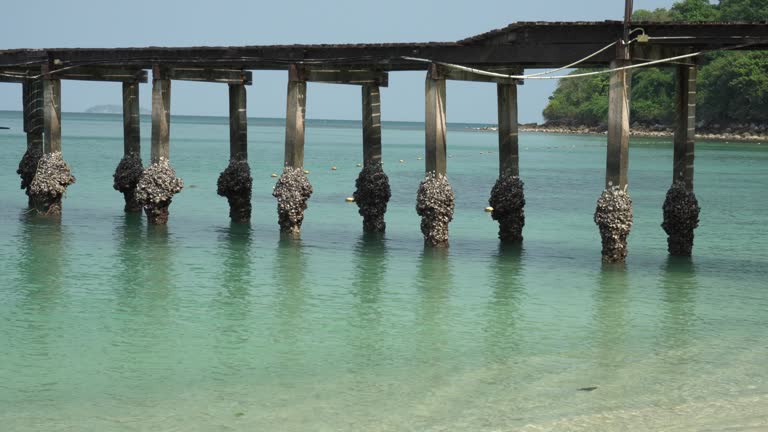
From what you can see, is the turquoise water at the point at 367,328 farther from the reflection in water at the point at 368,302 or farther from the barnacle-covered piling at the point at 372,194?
the barnacle-covered piling at the point at 372,194

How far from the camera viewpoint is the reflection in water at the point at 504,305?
15109mm

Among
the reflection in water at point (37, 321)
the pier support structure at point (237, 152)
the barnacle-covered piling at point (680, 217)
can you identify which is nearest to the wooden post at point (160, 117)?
the pier support structure at point (237, 152)

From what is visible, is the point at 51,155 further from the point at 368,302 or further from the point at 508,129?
the point at 368,302

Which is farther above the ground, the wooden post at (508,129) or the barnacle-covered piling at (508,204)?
the wooden post at (508,129)

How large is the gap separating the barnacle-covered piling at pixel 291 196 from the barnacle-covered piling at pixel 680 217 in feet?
22.4

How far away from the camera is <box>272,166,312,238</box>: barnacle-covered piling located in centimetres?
2341

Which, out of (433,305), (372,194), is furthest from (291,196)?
(433,305)


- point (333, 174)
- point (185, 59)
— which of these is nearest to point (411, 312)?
point (185, 59)

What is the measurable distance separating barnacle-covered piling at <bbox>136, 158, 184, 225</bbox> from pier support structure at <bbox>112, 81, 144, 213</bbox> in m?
1.96

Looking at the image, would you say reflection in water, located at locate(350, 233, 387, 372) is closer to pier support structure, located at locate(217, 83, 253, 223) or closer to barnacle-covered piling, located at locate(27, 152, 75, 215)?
pier support structure, located at locate(217, 83, 253, 223)

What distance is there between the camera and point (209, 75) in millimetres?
25844

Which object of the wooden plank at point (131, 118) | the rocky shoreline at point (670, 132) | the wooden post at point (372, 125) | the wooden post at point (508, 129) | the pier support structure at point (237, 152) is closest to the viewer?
the wooden post at point (508, 129)

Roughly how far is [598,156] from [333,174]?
1278 inches

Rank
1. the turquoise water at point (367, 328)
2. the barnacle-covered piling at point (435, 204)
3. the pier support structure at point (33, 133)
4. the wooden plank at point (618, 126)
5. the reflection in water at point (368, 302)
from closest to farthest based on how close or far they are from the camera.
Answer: the turquoise water at point (367, 328) < the reflection in water at point (368, 302) < the wooden plank at point (618, 126) < the barnacle-covered piling at point (435, 204) < the pier support structure at point (33, 133)
